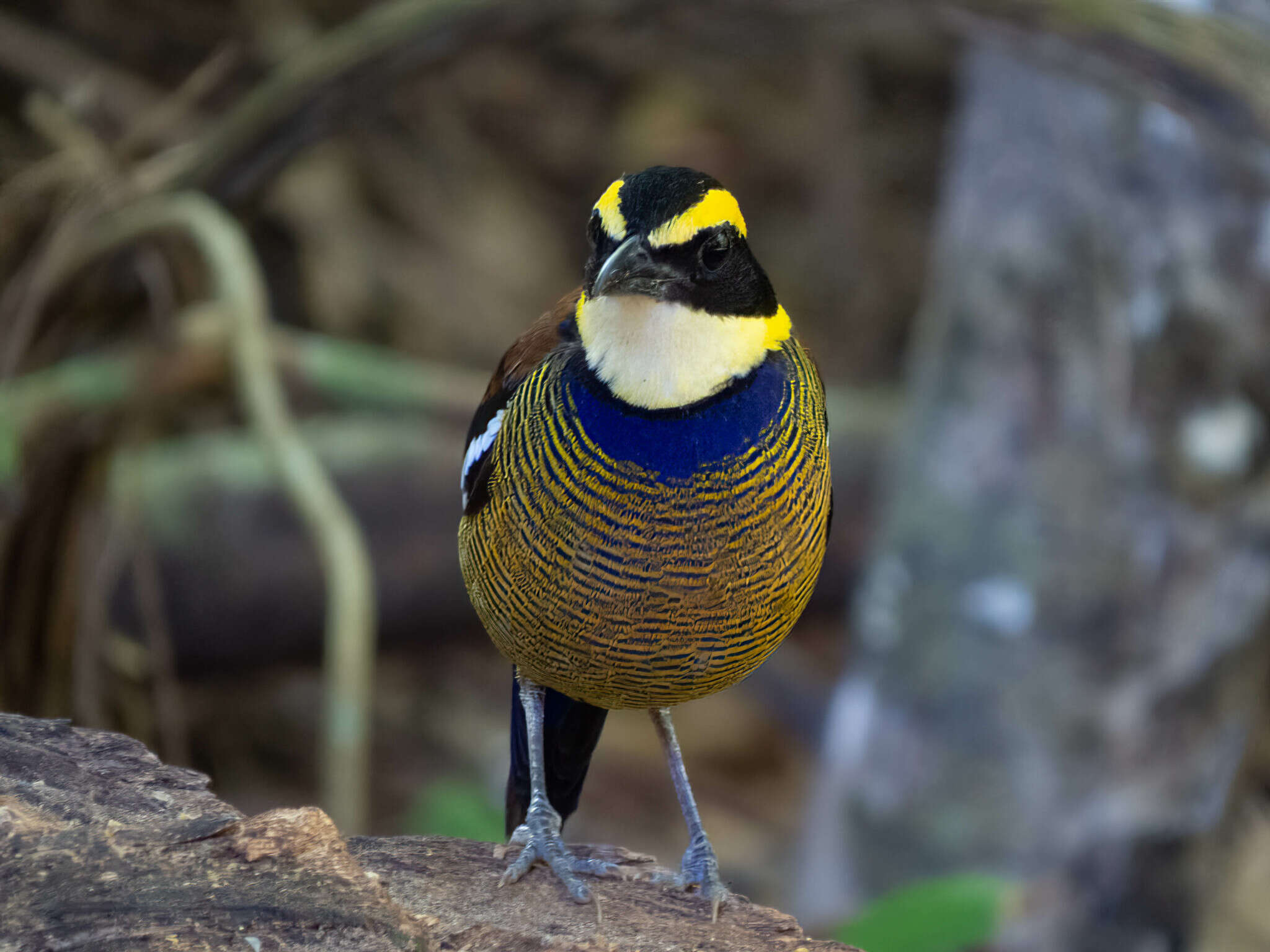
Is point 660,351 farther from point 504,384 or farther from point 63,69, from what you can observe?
point 63,69

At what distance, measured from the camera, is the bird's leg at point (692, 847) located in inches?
114

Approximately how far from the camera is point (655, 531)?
254 centimetres

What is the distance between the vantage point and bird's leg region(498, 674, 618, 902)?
2824 millimetres

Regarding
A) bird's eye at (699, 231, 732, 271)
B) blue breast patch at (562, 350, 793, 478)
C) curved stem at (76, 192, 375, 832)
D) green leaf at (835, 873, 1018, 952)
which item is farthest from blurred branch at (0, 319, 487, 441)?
green leaf at (835, 873, 1018, 952)

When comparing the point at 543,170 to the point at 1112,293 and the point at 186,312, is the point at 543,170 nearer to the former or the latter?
the point at 186,312

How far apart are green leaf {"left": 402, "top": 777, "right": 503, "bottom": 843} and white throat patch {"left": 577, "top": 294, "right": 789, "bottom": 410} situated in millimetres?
1870

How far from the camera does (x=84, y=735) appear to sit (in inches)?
97.4

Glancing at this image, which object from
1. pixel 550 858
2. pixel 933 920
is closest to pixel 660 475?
pixel 550 858

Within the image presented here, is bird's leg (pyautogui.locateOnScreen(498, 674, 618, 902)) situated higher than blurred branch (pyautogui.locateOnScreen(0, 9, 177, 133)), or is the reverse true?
blurred branch (pyautogui.locateOnScreen(0, 9, 177, 133))

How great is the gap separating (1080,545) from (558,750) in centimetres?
229

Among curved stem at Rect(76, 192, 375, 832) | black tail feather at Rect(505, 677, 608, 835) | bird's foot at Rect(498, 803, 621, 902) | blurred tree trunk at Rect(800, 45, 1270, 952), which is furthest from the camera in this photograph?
blurred tree trunk at Rect(800, 45, 1270, 952)

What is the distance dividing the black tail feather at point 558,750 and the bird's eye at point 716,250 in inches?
51.2

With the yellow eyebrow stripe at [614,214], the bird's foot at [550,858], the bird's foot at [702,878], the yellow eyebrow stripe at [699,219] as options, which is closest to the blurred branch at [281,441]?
the bird's foot at [550,858]

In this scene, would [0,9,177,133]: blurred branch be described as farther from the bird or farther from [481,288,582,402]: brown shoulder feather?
the bird
